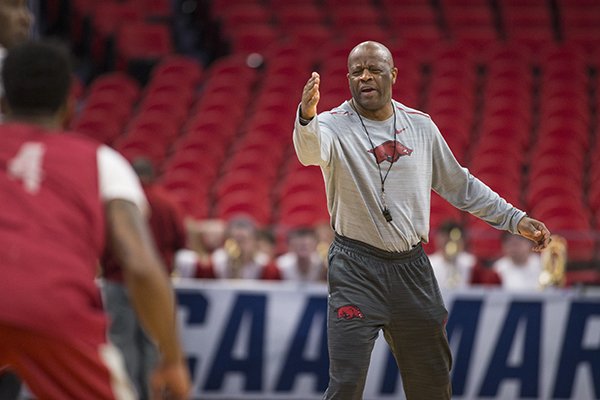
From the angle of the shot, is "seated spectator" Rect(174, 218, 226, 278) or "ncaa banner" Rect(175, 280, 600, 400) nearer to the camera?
"ncaa banner" Rect(175, 280, 600, 400)

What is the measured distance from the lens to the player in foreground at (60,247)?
319cm

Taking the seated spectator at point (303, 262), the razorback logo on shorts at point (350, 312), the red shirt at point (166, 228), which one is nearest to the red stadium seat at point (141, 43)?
the seated spectator at point (303, 262)

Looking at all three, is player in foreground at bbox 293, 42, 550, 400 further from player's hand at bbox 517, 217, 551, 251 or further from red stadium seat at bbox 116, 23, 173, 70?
red stadium seat at bbox 116, 23, 173, 70

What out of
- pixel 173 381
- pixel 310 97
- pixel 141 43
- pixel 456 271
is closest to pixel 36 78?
pixel 173 381

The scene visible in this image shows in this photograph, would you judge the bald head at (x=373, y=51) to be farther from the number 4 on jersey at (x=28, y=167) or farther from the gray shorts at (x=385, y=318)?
the number 4 on jersey at (x=28, y=167)

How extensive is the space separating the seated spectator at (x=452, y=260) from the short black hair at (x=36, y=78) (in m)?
6.81

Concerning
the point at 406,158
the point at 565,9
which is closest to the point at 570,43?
the point at 565,9

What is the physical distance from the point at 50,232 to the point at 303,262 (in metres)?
6.68

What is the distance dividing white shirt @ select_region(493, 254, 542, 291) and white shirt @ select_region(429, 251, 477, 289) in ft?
1.13

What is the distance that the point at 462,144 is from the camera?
46.5ft

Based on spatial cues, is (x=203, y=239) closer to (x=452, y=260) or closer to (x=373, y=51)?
(x=452, y=260)

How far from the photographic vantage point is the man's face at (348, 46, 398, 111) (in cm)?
571

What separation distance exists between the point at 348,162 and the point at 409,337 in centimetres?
88

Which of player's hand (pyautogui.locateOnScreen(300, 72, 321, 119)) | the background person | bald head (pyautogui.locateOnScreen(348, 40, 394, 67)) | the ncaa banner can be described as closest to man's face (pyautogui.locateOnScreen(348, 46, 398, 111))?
bald head (pyautogui.locateOnScreen(348, 40, 394, 67))
